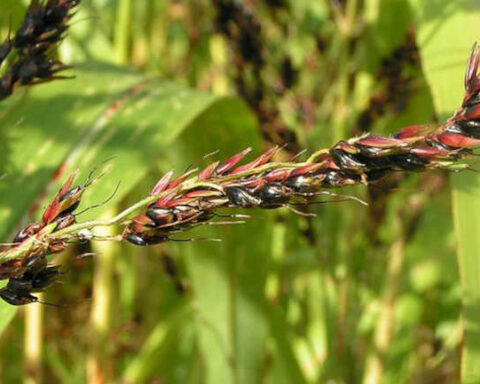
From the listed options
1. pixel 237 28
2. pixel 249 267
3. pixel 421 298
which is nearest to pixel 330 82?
pixel 237 28

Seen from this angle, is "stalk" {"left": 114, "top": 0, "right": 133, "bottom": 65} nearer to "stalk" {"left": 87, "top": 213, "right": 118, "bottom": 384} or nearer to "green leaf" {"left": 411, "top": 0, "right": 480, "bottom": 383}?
"stalk" {"left": 87, "top": 213, "right": 118, "bottom": 384}

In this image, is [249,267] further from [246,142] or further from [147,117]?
[147,117]

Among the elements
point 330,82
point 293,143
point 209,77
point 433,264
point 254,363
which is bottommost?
point 254,363

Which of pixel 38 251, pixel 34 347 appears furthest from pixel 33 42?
pixel 34 347

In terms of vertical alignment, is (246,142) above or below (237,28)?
below

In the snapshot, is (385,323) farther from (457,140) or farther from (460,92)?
(457,140)

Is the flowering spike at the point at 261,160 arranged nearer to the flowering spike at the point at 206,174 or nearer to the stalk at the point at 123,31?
the flowering spike at the point at 206,174
